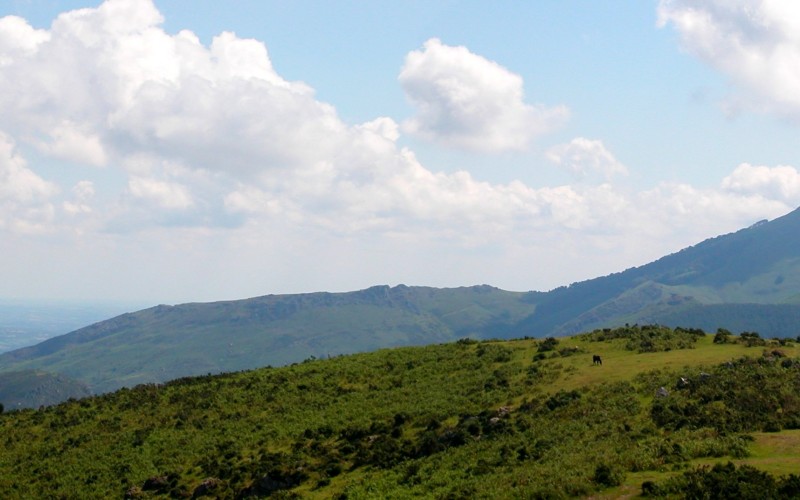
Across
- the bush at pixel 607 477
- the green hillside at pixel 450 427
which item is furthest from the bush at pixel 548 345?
the bush at pixel 607 477

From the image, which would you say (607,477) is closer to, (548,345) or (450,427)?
(450,427)

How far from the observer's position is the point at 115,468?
186 feet

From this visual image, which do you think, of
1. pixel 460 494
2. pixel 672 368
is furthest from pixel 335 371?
pixel 460 494

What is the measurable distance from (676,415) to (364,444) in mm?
24369

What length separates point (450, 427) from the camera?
51.6 meters

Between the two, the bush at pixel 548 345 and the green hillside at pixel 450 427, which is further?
the bush at pixel 548 345

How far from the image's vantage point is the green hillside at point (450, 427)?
35.0 m

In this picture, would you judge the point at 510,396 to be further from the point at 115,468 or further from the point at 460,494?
the point at 115,468

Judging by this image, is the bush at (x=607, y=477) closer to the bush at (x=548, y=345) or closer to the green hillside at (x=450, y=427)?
the green hillside at (x=450, y=427)

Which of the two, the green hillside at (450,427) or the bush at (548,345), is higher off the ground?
the bush at (548,345)

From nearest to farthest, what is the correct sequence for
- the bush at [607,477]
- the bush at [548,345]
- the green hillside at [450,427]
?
the bush at [607,477] → the green hillside at [450,427] → the bush at [548,345]

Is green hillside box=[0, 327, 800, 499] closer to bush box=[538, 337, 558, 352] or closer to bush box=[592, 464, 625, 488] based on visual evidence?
bush box=[592, 464, 625, 488]

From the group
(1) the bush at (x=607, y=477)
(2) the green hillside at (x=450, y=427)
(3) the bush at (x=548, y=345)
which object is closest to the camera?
(1) the bush at (x=607, y=477)

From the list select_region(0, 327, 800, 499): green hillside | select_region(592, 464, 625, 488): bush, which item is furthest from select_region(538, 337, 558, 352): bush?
select_region(592, 464, 625, 488): bush
